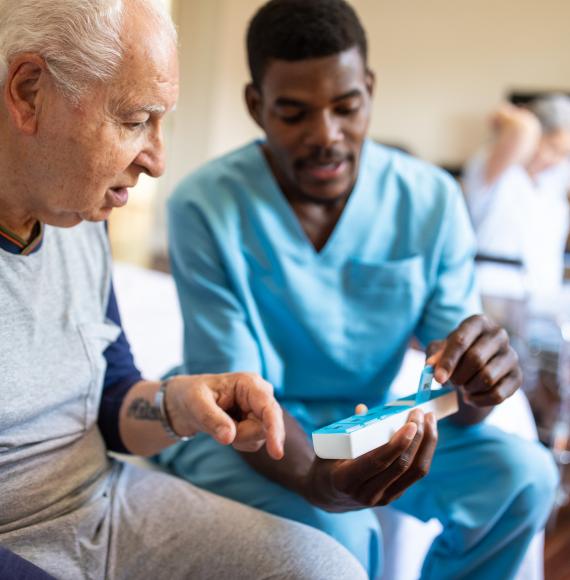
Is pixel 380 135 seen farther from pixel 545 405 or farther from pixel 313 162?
pixel 313 162

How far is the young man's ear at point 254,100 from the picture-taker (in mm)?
1346

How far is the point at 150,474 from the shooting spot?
3.61ft

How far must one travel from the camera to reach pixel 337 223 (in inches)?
53.4

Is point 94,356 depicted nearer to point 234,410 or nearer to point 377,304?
point 234,410

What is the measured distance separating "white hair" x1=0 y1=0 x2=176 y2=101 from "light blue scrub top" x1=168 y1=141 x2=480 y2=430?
1.62ft

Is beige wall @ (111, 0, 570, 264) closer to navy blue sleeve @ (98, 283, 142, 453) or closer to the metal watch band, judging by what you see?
navy blue sleeve @ (98, 283, 142, 453)

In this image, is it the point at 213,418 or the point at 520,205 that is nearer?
the point at 213,418

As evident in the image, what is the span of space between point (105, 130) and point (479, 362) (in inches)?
23.4

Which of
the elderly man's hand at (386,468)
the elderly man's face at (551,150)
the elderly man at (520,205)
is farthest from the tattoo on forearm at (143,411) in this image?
the elderly man's face at (551,150)

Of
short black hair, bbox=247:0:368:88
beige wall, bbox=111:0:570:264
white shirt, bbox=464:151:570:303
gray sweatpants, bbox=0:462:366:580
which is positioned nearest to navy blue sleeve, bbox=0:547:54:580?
gray sweatpants, bbox=0:462:366:580

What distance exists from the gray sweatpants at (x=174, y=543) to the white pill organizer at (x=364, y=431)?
17 cm

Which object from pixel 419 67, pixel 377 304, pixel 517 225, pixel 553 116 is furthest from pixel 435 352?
pixel 419 67

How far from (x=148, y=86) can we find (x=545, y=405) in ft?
9.17

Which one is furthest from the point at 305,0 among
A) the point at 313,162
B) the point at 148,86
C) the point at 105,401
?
the point at 105,401
